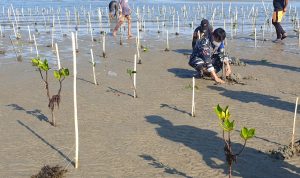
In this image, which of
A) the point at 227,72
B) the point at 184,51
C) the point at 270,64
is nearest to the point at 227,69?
the point at 227,72

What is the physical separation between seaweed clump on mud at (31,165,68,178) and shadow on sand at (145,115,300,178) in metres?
1.57

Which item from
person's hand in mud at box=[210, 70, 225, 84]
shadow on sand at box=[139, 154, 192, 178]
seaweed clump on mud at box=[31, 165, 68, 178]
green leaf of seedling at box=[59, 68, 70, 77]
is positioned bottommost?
shadow on sand at box=[139, 154, 192, 178]

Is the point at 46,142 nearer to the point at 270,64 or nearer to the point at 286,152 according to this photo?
the point at 286,152

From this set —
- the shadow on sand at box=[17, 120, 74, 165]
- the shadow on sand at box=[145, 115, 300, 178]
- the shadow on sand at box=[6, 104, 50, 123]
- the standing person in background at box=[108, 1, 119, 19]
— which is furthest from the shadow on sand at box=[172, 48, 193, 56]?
the shadow on sand at box=[17, 120, 74, 165]

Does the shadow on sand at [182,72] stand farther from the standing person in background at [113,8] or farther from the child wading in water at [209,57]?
the standing person in background at [113,8]

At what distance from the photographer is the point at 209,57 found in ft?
27.2

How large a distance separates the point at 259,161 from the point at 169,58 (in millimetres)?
6813

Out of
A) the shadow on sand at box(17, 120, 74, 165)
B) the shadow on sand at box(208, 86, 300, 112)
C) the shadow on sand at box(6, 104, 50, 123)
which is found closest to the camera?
the shadow on sand at box(17, 120, 74, 165)

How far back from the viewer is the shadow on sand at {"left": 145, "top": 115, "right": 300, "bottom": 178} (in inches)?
171

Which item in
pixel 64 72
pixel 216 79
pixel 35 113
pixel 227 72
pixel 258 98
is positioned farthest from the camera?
pixel 227 72

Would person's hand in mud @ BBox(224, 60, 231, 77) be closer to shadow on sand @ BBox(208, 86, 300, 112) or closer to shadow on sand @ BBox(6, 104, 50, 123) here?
shadow on sand @ BBox(208, 86, 300, 112)

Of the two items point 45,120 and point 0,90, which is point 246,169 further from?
point 0,90

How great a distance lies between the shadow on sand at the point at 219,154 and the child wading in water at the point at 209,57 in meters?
2.59

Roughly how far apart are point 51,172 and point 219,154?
1906mm
